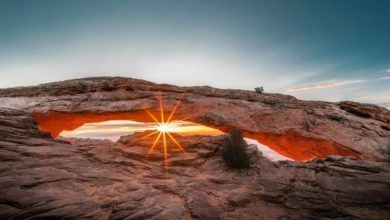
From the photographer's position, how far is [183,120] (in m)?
19.9

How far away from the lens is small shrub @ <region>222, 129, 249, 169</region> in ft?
47.7

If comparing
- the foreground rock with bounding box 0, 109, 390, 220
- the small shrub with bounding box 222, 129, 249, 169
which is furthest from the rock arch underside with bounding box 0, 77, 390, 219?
the small shrub with bounding box 222, 129, 249, 169

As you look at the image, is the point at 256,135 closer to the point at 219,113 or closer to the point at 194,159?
the point at 219,113

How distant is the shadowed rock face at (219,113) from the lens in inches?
715

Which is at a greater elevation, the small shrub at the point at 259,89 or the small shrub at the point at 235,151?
the small shrub at the point at 259,89

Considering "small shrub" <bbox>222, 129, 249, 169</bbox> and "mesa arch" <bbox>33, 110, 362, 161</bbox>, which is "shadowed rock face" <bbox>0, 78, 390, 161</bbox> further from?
"small shrub" <bbox>222, 129, 249, 169</bbox>

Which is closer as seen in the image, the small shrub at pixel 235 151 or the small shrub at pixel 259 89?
the small shrub at pixel 235 151

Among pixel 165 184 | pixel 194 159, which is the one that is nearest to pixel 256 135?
pixel 194 159

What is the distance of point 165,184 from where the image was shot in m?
11.7

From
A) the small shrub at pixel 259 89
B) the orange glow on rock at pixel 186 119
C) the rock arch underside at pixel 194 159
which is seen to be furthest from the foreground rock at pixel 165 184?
the small shrub at pixel 259 89

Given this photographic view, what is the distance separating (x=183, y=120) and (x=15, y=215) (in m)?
13.3

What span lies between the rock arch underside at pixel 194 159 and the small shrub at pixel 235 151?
0.65 metres

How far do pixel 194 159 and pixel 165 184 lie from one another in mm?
3705

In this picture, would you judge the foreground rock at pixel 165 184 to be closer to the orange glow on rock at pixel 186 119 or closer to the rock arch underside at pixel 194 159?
the rock arch underside at pixel 194 159
